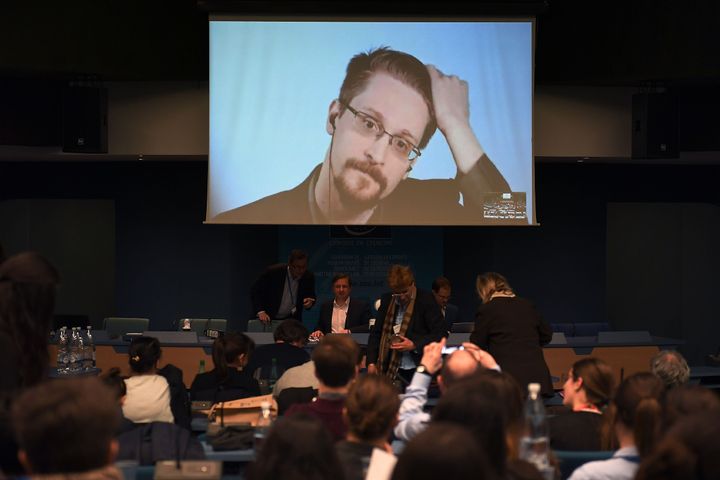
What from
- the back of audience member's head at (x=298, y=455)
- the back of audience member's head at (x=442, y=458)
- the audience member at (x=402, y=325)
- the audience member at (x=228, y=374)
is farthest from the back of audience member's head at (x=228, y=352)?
the back of audience member's head at (x=442, y=458)

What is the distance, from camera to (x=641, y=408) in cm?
323

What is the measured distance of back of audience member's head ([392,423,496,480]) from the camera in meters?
1.99

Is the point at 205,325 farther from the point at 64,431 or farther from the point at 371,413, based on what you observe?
the point at 64,431

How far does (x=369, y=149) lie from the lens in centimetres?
984

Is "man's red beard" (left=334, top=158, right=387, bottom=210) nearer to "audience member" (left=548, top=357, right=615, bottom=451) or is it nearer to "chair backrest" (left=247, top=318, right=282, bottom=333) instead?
"chair backrest" (left=247, top=318, right=282, bottom=333)

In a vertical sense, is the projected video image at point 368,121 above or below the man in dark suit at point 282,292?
above

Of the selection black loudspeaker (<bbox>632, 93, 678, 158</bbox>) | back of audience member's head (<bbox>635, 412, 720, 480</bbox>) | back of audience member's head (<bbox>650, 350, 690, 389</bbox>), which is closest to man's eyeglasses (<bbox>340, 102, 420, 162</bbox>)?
black loudspeaker (<bbox>632, 93, 678, 158</bbox>)

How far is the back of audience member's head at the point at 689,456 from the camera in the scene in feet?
7.61

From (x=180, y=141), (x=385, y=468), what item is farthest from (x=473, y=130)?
(x=385, y=468)

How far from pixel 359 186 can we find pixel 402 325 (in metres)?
2.91

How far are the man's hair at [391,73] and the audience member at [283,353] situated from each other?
135 inches

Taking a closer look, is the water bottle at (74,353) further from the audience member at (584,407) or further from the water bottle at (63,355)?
the audience member at (584,407)

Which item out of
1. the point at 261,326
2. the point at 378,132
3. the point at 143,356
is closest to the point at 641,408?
the point at 143,356

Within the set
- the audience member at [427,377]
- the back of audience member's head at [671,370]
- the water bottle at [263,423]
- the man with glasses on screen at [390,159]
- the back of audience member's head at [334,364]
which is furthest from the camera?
the man with glasses on screen at [390,159]
